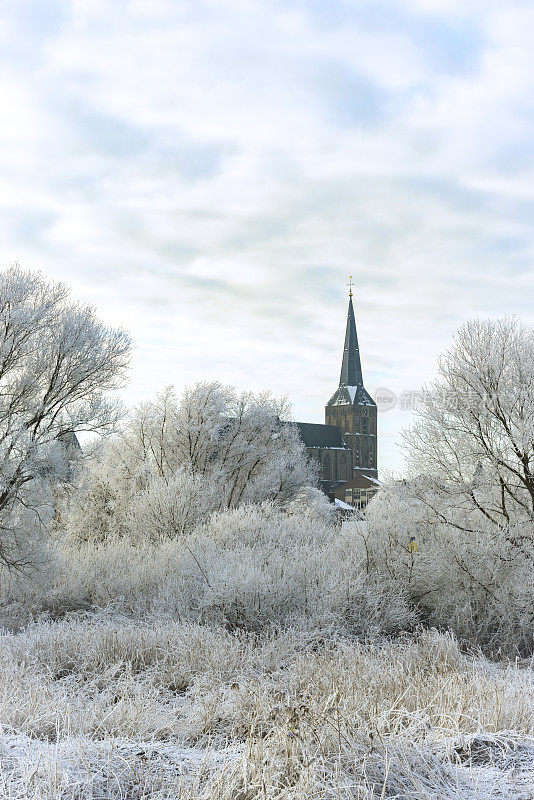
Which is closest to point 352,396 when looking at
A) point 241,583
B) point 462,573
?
point 462,573

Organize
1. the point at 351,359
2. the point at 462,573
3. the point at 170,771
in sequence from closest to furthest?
the point at 170,771 → the point at 462,573 → the point at 351,359

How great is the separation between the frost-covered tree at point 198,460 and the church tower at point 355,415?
4541 centimetres

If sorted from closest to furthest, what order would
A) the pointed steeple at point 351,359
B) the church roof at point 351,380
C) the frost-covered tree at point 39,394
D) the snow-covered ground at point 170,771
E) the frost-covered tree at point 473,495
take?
the snow-covered ground at point 170,771 → the frost-covered tree at point 473,495 → the frost-covered tree at point 39,394 → the pointed steeple at point 351,359 → the church roof at point 351,380

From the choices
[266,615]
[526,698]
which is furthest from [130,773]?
[266,615]

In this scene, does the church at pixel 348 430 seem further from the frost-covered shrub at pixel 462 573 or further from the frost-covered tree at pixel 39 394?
the frost-covered shrub at pixel 462 573

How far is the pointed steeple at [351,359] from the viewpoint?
2686 inches

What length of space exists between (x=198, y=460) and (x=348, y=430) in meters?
53.4

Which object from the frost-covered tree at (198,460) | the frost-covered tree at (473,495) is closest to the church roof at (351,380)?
the frost-covered tree at (198,460)

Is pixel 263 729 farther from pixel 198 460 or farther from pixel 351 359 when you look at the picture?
pixel 351 359

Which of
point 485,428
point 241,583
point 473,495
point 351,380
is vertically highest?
point 351,380

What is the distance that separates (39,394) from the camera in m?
13.1

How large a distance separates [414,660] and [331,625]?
1.96 meters

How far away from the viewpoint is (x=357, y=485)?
61094mm

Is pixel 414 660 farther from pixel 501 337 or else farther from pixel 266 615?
pixel 501 337
